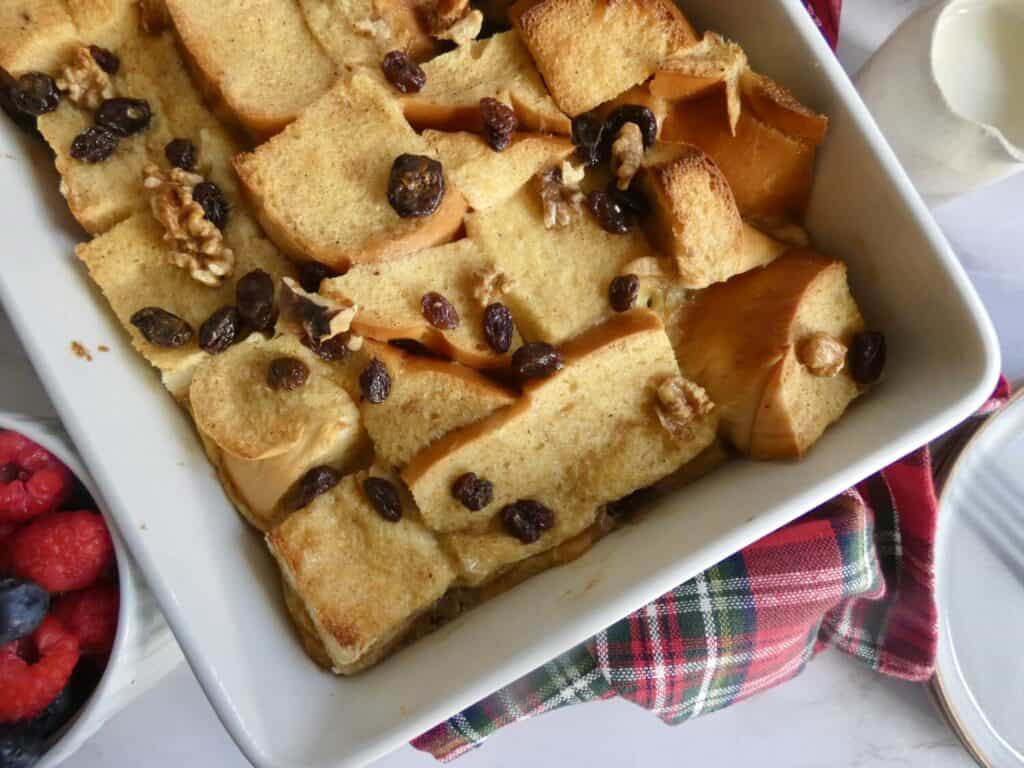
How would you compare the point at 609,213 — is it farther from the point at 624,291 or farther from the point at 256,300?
the point at 256,300

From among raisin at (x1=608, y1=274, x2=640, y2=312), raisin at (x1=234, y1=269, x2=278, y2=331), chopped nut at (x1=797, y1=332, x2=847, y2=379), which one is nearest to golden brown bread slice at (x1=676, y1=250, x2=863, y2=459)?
chopped nut at (x1=797, y1=332, x2=847, y2=379)

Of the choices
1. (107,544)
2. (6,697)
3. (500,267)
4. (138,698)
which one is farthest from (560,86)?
(138,698)

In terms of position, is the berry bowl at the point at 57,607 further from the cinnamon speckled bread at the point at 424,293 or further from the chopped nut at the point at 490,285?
the chopped nut at the point at 490,285

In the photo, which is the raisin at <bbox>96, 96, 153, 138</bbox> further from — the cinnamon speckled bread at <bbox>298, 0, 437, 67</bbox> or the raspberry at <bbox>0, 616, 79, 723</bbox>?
the raspberry at <bbox>0, 616, 79, 723</bbox>

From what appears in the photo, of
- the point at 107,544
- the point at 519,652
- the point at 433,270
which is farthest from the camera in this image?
the point at 107,544

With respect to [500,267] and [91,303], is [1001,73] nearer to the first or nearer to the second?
[500,267]

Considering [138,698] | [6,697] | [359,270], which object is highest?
[359,270]

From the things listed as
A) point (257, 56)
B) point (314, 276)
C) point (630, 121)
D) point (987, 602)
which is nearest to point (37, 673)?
point (314, 276)
